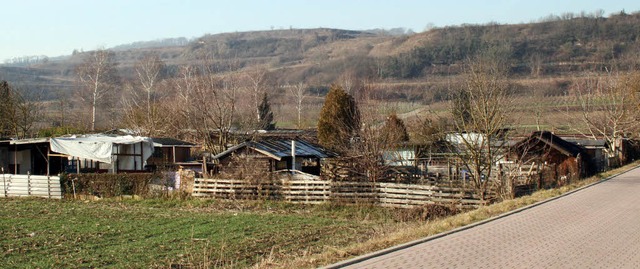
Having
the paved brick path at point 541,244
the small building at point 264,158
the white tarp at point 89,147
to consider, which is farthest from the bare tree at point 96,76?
the paved brick path at point 541,244

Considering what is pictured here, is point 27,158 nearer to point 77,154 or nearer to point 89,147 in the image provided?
point 77,154

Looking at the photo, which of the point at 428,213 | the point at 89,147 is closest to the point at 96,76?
the point at 89,147

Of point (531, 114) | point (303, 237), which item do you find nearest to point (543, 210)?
point (303, 237)

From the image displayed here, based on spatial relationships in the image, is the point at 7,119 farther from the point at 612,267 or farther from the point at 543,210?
the point at 612,267

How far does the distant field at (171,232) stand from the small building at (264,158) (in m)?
2.83

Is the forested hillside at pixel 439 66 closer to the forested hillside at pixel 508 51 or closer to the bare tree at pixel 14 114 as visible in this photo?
the forested hillside at pixel 508 51

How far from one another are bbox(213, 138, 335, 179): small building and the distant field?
112 inches

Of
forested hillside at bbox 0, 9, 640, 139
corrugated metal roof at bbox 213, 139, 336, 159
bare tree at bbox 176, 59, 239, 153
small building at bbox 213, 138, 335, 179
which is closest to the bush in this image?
small building at bbox 213, 138, 335, 179

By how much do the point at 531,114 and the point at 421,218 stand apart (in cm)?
4745

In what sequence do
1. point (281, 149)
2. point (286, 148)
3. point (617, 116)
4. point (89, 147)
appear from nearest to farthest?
point (281, 149)
point (286, 148)
point (89, 147)
point (617, 116)

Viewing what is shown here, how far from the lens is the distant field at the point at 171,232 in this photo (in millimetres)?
16250

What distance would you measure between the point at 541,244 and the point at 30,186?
27997 mm

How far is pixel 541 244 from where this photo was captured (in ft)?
50.7

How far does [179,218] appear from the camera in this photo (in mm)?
25875
